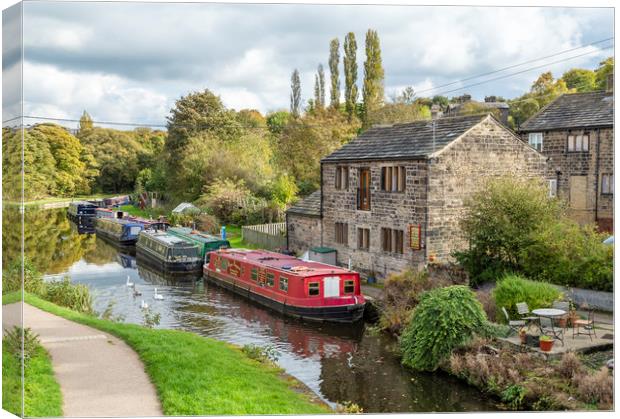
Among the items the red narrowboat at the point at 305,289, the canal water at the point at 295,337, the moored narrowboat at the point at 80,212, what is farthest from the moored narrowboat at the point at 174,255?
the moored narrowboat at the point at 80,212

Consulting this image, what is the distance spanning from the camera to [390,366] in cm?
1505

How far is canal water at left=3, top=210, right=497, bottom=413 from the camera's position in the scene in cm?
1307

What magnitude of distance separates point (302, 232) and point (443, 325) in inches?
477

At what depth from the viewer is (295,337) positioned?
1789 cm

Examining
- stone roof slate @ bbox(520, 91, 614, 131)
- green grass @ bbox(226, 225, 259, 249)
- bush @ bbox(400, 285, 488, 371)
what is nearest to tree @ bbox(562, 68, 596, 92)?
stone roof slate @ bbox(520, 91, 614, 131)

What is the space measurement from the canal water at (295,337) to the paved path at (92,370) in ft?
6.92

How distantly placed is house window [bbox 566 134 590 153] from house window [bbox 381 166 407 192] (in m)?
8.67

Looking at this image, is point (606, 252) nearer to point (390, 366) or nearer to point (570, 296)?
point (570, 296)

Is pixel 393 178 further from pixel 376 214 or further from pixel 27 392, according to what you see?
pixel 27 392

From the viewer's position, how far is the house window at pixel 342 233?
23.4 metres

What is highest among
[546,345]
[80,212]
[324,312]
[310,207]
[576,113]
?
[576,113]

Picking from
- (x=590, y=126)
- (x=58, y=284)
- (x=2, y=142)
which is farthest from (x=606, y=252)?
(x=58, y=284)

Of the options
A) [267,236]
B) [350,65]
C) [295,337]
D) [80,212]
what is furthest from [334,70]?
[80,212]

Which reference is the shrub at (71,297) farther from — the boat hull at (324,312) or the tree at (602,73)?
the tree at (602,73)
